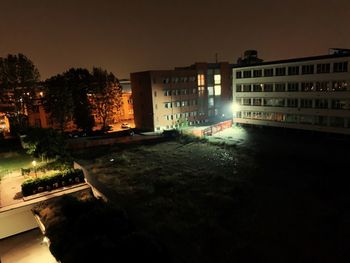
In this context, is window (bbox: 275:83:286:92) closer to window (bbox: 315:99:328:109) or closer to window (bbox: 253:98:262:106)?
window (bbox: 253:98:262:106)

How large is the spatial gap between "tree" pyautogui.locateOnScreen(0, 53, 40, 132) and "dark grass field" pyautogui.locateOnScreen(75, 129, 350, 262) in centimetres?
1576

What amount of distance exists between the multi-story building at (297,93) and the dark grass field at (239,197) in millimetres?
4191

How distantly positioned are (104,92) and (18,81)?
14117 millimetres

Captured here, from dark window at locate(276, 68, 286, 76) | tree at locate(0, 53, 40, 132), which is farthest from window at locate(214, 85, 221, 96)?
tree at locate(0, 53, 40, 132)

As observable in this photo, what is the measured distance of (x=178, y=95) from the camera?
52.4 meters

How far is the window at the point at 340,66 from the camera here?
1309 inches

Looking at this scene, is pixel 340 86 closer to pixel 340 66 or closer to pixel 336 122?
pixel 340 66

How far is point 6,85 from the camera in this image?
1497 inches

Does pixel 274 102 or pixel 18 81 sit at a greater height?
pixel 18 81

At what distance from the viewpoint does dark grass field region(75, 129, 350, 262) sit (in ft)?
44.6

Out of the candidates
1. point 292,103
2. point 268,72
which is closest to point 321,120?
point 292,103

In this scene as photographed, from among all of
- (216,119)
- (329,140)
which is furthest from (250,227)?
(216,119)

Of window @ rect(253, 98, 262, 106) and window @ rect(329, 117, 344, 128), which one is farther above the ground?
window @ rect(253, 98, 262, 106)

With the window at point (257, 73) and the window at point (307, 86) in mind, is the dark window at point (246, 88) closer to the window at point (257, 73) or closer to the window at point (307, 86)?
the window at point (257, 73)
